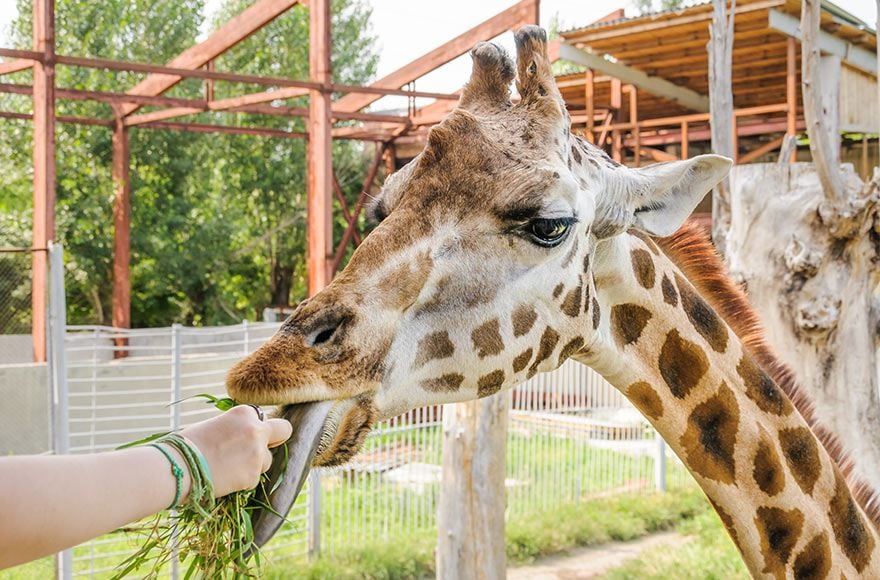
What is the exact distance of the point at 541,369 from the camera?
2025mm

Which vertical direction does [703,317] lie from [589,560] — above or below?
above

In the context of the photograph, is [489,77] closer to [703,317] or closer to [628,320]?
[628,320]

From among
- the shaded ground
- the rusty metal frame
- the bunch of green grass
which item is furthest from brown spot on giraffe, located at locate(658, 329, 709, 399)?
the rusty metal frame

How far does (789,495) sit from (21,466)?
188 cm

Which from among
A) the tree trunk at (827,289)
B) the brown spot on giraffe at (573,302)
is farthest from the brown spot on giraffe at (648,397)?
the tree trunk at (827,289)

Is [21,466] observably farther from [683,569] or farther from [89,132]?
[89,132]

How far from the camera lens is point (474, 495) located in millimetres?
5250

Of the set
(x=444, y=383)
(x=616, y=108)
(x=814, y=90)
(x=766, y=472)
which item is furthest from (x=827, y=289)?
(x=616, y=108)

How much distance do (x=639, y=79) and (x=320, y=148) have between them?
618 cm

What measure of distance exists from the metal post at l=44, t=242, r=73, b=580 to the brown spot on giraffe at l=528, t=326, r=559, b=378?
362 centimetres

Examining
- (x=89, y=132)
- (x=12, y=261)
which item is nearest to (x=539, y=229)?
(x=12, y=261)

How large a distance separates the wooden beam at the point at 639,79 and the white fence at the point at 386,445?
16.8ft

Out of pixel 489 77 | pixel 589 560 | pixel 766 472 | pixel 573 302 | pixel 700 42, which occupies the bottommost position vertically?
pixel 589 560

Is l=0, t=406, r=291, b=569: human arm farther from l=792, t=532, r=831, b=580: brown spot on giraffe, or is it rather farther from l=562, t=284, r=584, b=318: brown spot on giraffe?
l=792, t=532, r=831, b=580: brown spot on giraffe
